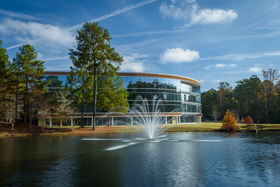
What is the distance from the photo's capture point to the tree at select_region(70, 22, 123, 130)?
1774 inches

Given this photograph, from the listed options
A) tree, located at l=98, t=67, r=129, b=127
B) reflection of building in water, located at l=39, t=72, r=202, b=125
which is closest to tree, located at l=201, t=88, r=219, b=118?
reflection of building in water, located at l=39, t=72, r=202, b=125

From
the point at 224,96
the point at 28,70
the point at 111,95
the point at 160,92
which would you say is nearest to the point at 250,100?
the point at 224,96

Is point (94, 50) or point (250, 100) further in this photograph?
point (250, 100)

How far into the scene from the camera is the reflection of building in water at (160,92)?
64.1m

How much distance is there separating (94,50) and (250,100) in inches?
3435

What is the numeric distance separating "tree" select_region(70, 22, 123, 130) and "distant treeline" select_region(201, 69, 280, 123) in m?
58.8

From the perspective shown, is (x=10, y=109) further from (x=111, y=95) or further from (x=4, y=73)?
(x=111, y=95)

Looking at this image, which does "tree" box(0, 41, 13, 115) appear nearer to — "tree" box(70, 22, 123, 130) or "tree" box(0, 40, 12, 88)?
"tree" box(0, 40, 12, 88)

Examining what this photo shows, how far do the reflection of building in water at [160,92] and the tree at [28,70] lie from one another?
10002 mm

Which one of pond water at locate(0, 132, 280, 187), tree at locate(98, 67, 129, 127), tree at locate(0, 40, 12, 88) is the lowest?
pond water at locate(0, 132, 280, 187)

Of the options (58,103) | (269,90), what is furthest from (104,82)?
(269,90)

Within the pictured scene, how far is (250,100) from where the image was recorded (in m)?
103

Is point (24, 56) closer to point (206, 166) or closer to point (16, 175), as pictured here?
point (16, 175)

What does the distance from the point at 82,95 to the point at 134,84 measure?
2097 cm
